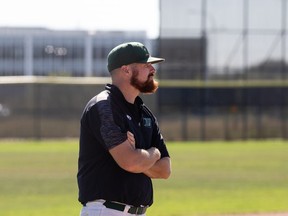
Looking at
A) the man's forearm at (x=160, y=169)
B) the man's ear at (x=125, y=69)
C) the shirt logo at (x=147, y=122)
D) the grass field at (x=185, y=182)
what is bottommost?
the grass field at (x=185, y=182)

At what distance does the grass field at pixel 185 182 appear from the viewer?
13227 millimetres

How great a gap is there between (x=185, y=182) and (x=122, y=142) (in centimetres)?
1286

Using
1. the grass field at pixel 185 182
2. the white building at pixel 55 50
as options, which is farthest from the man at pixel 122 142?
the white building at pixel 55 50

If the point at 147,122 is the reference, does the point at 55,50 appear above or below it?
below

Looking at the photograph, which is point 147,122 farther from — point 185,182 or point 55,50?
point 55,50

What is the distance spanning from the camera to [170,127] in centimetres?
3459

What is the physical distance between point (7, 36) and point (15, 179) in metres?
90.4

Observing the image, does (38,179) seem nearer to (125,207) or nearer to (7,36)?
(125,207)

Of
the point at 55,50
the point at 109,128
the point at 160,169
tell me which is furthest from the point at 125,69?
the point at 55,50

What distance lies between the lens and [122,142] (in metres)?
4.81

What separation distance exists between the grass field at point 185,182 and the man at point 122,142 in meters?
7.32

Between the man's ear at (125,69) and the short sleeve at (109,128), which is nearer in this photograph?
the short sleeve at (109,128)

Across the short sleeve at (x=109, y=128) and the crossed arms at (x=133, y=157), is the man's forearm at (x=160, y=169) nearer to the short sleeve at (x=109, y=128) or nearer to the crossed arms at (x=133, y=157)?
the crossed arms at (x=133, y=157)

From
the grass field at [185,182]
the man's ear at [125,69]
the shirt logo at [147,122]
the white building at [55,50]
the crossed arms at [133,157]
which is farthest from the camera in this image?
the white building at [55,50]
